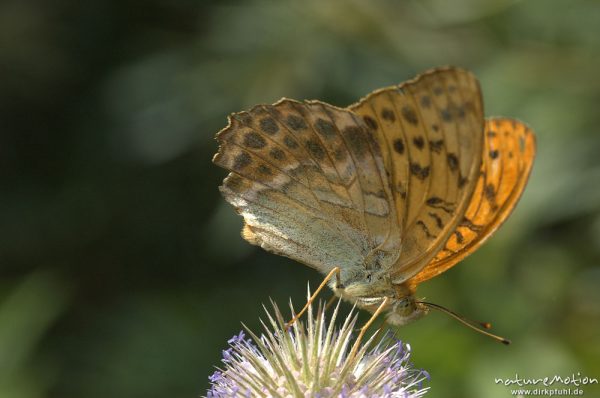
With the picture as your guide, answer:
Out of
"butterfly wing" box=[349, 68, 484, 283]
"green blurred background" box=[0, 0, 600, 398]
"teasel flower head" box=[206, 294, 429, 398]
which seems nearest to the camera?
"teasel flower head" box=[206, 294, 429, 398]

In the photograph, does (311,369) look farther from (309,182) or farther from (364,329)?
(309,182)

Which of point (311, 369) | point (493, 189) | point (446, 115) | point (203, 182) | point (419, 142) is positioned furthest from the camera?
point (203, 182)

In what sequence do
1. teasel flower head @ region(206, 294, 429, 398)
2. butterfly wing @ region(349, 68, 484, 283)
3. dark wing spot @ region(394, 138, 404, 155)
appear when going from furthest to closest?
1. dark wing spot @ region(394, 138, 404, 155)
2. butterfly wing @ region(349, 68, 484, 283)
3. teasel flower head @ region(206, 294, 429, 398)

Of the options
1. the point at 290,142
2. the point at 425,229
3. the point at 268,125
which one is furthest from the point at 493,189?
the point at 268,125

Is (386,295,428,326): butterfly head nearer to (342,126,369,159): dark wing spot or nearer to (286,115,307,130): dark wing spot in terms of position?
(342,126,369,159): dark wing spot

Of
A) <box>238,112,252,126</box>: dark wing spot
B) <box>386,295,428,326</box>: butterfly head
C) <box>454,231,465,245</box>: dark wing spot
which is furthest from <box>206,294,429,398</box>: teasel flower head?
<box>238,112,252,126</box>: dark wing spot

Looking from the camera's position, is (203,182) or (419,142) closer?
(419,142)

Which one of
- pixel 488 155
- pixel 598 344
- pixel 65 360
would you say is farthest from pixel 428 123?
pixel 65 360
